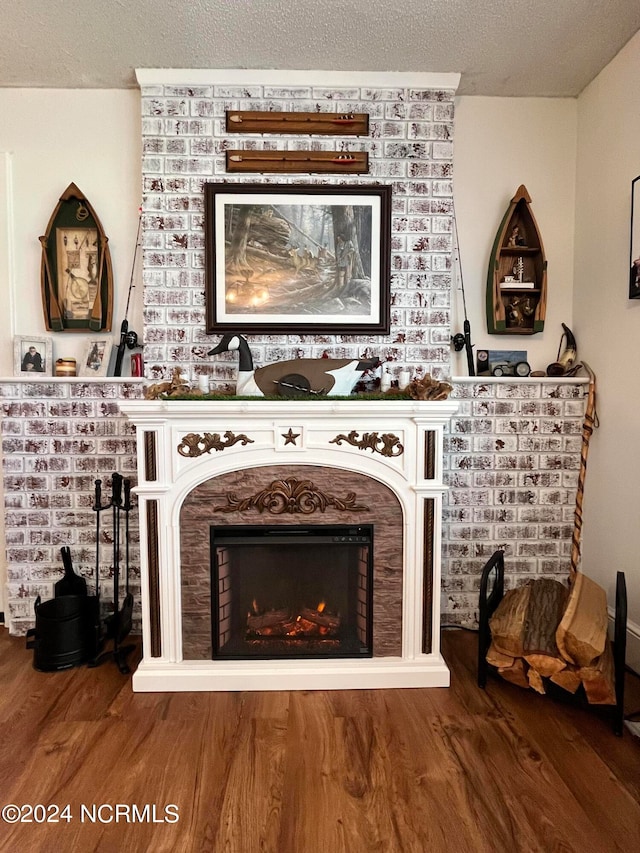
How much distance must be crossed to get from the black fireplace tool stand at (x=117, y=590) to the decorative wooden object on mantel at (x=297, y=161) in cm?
164

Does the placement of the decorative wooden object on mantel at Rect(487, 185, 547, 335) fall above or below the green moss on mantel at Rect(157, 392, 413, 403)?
above

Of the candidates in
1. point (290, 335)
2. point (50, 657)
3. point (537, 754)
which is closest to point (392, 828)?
point (537, 754)

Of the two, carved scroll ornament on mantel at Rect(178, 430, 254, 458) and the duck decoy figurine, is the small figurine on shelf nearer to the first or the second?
the duck decoy figurine

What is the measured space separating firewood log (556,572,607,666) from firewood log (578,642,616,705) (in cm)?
3

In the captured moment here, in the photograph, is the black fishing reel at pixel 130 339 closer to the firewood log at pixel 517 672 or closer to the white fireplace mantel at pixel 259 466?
the white fireplace mantel at pixel 259 466

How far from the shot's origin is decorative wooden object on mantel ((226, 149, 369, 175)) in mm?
2604

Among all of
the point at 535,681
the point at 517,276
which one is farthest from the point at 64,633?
the point at 517,276

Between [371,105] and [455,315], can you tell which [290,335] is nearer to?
[455,315]

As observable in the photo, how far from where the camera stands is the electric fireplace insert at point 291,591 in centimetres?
232

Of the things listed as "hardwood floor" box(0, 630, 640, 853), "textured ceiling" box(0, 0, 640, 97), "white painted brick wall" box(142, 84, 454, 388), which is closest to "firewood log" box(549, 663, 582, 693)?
"hardwood floor" box(0, 630, 640, 853)

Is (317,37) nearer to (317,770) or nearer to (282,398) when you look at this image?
(282,398)

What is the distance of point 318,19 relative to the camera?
219 centimetres

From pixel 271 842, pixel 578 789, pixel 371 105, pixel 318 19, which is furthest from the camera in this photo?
pixel 371 105

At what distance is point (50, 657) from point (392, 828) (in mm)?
1700
